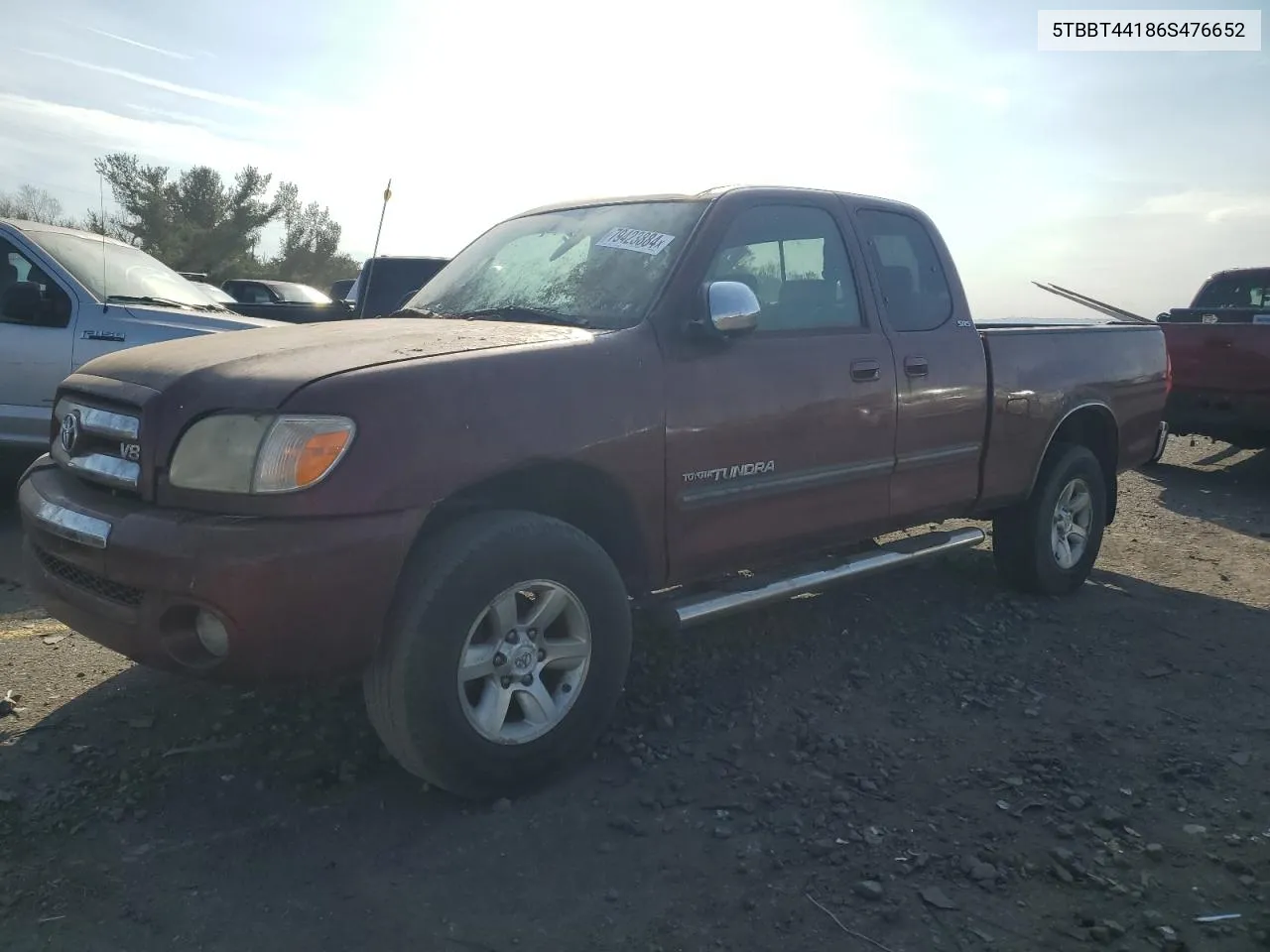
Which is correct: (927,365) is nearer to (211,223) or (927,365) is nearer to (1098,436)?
(1098,436)

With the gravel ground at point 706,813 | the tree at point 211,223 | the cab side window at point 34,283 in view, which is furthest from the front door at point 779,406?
the tree at point 211,223

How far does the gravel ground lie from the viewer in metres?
2.59

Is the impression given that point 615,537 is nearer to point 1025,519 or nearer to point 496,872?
point 496,872

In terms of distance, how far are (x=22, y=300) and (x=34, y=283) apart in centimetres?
23

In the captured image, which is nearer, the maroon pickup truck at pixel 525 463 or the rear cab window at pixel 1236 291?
the maroon pickup truck at pixel 525 463

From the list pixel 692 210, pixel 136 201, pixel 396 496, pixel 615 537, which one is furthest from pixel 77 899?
pixel 136 201

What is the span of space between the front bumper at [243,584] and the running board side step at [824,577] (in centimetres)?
118

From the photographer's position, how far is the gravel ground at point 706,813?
259 cm

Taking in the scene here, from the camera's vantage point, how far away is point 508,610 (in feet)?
10.1

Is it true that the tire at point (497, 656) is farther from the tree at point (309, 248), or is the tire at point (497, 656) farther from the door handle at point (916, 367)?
the tree at point (309, 248)

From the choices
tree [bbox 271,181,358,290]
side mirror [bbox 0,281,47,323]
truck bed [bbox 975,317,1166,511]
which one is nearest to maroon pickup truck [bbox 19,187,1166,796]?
truck bed [bbox 975,317,1166,511]

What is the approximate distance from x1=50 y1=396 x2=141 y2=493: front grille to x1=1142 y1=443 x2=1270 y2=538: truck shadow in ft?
24.1

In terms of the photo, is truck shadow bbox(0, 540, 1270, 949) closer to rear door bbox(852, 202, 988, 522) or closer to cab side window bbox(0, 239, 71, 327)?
A: rear door bbox(852, 202, 988, 522)

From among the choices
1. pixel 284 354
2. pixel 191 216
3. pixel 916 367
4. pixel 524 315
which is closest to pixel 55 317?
pixel 524 315
